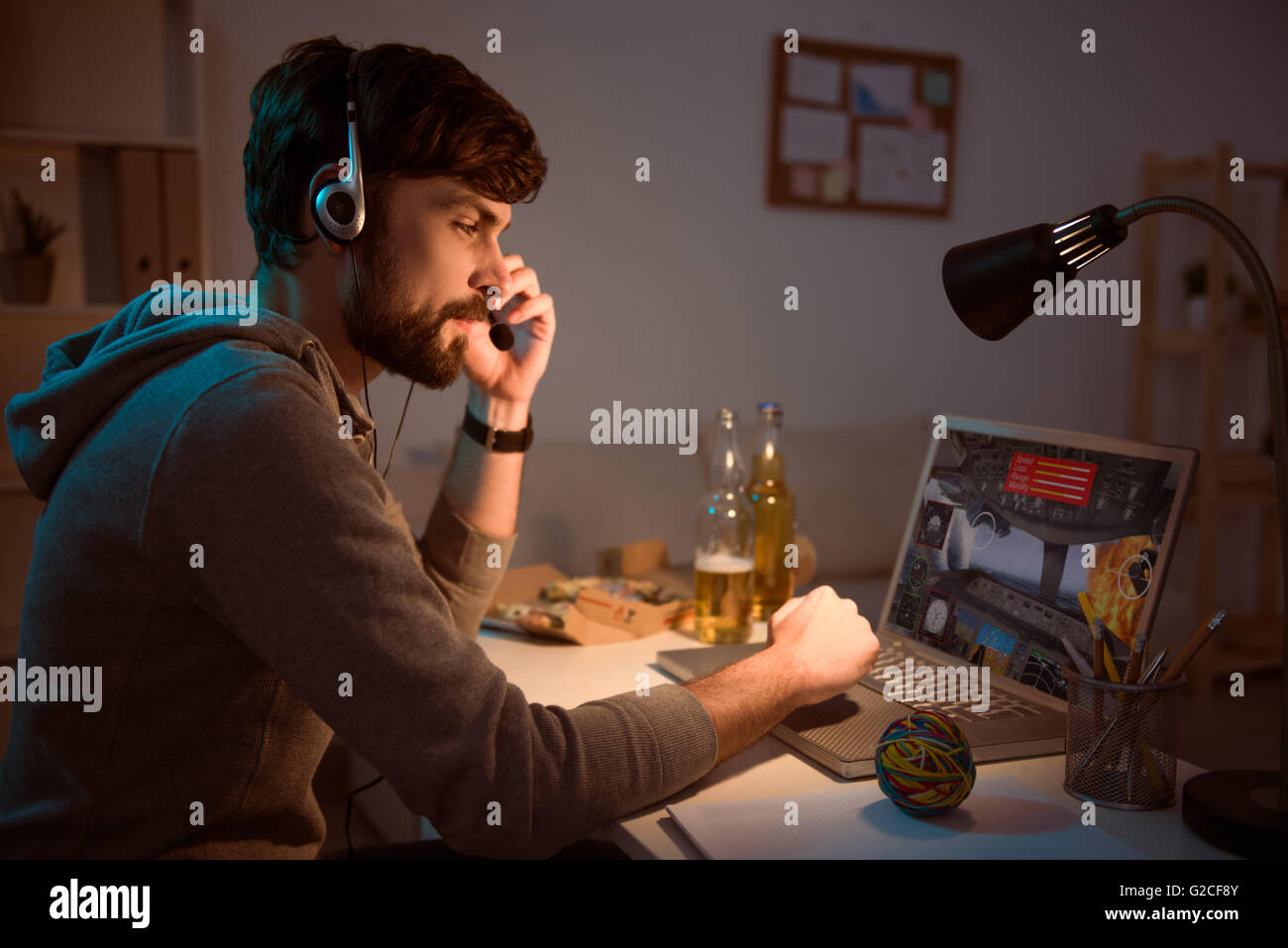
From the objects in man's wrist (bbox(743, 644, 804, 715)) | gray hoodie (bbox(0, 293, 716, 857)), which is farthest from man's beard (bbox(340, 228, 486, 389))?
man's wrist (bbox(743, 644, 804, 715))

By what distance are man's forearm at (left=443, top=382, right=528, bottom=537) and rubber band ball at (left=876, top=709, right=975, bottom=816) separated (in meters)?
0.72

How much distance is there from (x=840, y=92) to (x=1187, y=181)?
142cm

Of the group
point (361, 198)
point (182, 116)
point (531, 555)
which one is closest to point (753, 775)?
point (361, 198)

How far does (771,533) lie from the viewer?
1.54m

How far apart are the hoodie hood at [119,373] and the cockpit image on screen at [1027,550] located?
2.30 feet

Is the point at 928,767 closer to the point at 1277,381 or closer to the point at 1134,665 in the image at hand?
the point at 1134,665

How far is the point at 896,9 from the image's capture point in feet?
9.94

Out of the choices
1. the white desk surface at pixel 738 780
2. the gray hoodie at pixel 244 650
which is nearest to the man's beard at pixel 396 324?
the gray hoodie at pixel 244 650

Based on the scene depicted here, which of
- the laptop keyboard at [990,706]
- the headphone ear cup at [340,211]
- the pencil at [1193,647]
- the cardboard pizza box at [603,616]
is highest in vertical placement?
the headphone ear cup at [340,211]

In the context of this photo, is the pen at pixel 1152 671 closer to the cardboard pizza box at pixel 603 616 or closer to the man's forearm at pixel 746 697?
the man's forearm at pixel 746 697

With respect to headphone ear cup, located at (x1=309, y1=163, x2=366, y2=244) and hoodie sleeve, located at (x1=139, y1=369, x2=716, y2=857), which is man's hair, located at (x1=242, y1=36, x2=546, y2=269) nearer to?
headphone ear cup, located at (x1=309, y1=163, x2=366, y2=244)

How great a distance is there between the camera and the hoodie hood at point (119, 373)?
91 centimetres

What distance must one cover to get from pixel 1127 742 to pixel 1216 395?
2.81 meters
